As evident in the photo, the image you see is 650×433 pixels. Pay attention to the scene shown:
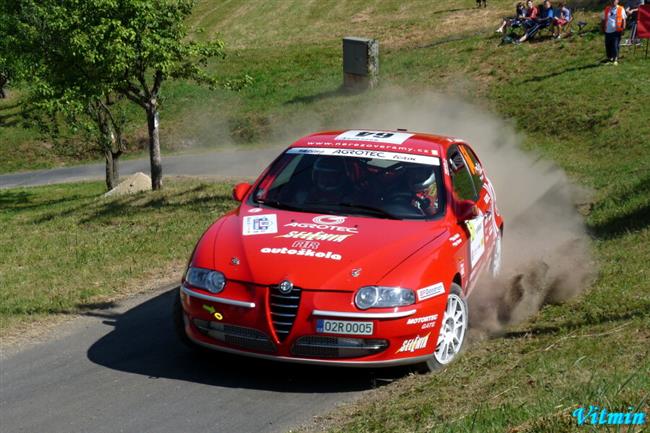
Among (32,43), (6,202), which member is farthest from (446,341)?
(6,202)

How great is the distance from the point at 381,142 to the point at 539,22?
23165 millimetres

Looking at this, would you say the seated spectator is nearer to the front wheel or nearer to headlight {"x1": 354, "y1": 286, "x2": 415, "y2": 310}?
the front wheel

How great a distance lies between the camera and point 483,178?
31.5 feet

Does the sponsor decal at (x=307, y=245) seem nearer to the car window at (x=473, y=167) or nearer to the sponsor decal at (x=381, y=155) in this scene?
the sponsor decal at (x=381, y=155)

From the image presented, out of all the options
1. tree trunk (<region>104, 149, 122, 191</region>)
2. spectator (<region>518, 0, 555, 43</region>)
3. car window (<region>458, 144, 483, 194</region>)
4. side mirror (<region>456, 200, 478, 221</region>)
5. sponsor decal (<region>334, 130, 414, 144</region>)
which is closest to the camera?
side mirror (<region>456, 200, 478, 221</region>)

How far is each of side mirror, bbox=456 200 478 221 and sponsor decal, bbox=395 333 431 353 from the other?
1.46 m

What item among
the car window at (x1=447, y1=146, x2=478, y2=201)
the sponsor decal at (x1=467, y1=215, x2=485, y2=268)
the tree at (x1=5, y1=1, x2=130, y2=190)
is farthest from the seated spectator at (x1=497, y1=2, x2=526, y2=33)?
the sponsor decal at (x1=467, y1=215, x2=485, y2=268)

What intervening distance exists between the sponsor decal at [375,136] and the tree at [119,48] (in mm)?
9750

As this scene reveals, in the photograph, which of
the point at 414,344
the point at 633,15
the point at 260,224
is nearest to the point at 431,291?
the point at 414,344

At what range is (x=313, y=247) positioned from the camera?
6.83 metres

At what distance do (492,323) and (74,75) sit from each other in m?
13.3

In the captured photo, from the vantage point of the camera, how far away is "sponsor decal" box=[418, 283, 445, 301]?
659cm

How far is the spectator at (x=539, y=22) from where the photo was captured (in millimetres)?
29828

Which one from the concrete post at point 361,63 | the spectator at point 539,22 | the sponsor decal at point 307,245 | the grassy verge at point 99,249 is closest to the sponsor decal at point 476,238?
the sponsor decal at point 307,245
